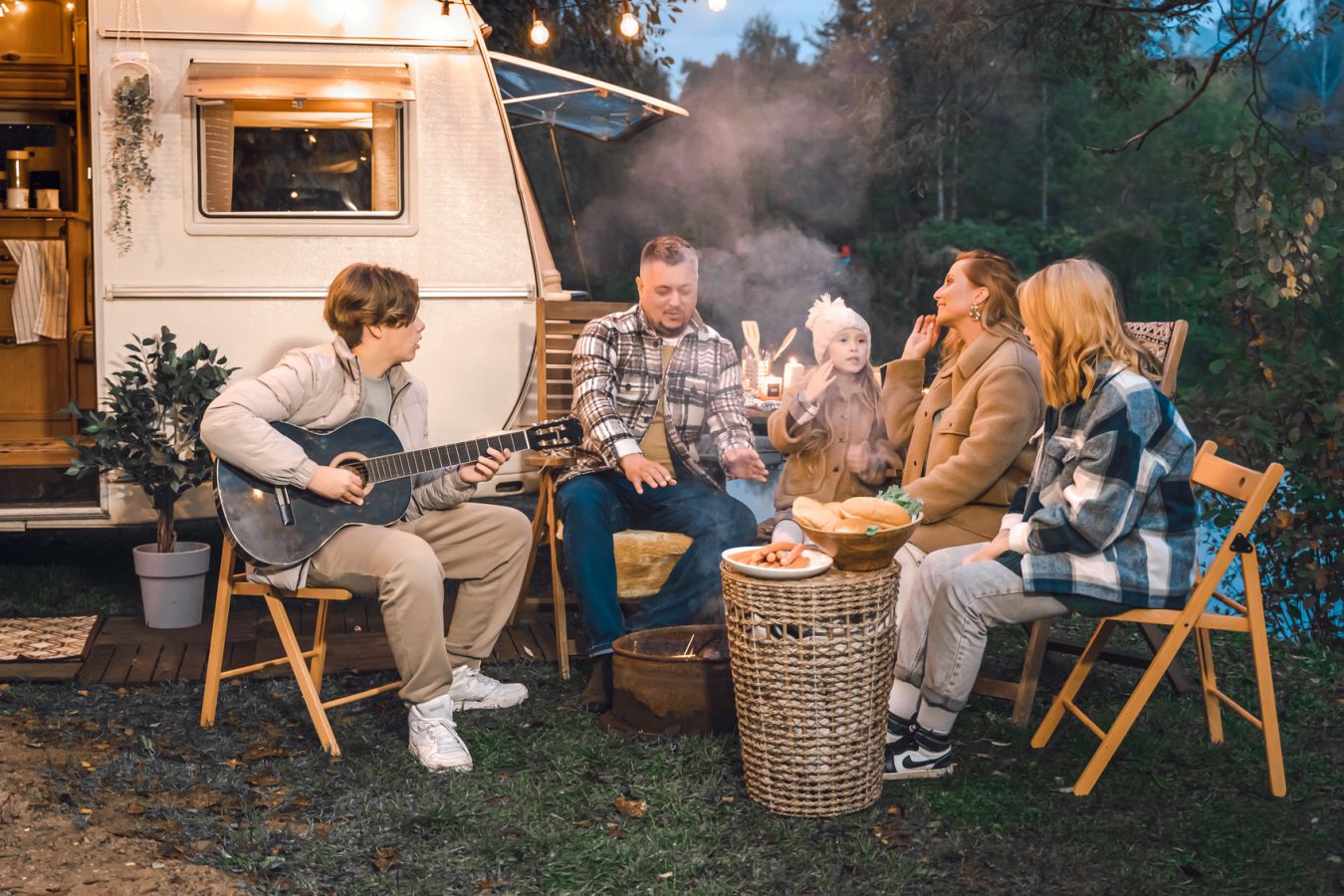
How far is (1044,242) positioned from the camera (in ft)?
94.4

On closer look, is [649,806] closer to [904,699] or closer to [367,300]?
[904,699]

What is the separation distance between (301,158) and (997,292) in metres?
3.01

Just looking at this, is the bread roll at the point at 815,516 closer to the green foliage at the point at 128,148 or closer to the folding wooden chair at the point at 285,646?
the folding wooden chair at the point at 285,646

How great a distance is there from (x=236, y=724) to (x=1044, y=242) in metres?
26.9

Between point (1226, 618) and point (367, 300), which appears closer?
point (1226, 618)

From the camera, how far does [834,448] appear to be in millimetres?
4609

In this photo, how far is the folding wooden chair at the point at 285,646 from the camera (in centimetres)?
388

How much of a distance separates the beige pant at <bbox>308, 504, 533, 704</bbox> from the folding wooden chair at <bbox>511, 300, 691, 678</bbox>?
0.45 metres

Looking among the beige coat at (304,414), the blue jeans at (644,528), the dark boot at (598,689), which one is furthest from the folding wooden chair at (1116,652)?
the beige coat at (304,414)

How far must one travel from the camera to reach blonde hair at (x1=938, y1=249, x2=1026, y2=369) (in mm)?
4168

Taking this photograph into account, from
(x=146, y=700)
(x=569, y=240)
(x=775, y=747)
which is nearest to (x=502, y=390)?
(x=146, y=700)

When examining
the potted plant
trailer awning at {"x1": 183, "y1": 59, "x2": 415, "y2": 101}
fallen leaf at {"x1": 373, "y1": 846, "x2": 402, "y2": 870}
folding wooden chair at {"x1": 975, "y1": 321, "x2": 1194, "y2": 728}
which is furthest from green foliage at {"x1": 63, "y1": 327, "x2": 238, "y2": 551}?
folding wooden chair at {"x1": 975, "y1": 321, "x2": 1194, "y2": 728}

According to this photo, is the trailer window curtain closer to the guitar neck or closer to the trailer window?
the trailer window

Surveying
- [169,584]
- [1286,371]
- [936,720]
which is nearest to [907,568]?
[936,720]
